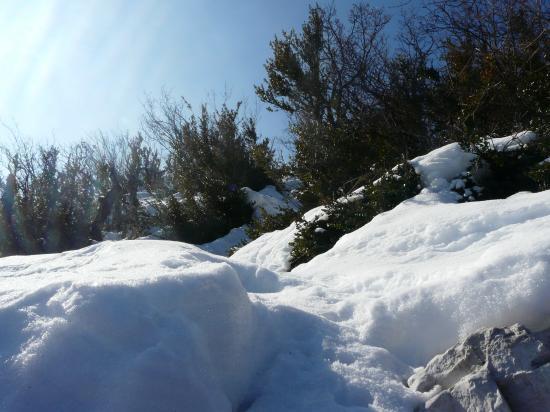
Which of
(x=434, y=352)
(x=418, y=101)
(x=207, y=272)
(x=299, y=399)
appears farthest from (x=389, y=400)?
(x=418, y=101)

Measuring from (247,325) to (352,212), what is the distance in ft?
11.1

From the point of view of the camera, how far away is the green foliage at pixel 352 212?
16.5 feet

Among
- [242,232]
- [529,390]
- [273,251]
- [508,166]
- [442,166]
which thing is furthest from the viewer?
[242,232]

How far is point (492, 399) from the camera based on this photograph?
155cm

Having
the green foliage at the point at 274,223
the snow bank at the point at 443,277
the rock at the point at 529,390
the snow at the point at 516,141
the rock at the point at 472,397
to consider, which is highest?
the green foliage at the point at 274,223

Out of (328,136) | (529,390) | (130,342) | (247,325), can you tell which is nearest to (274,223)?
(328,136)

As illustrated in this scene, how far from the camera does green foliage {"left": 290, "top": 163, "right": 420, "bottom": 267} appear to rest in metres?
5.03

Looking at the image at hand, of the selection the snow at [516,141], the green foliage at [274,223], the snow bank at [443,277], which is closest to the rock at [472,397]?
the snow bank at [443,277]

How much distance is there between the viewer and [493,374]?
1.67 meters

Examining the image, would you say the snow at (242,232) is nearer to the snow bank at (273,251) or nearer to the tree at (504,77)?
the snow bank at (273,251)

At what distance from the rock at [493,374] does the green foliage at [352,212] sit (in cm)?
325

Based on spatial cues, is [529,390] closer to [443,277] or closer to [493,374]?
[493,374]

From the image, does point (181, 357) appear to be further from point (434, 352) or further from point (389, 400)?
point (434, 352)

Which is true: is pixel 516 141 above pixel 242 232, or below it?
below
